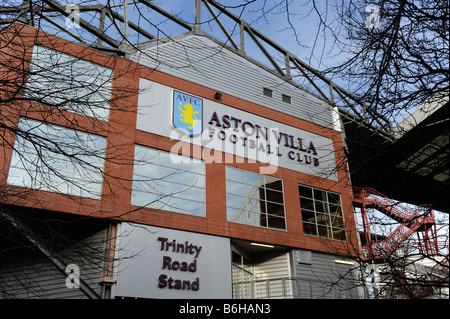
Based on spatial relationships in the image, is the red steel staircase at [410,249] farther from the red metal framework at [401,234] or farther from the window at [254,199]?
the window at [254,199]

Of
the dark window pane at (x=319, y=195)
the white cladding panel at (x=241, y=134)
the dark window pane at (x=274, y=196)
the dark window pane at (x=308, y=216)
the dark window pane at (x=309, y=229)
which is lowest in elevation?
the dark window pane at (x=309, y=229)

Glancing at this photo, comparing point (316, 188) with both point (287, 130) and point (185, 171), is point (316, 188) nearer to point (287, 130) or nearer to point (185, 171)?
point (287, 130)

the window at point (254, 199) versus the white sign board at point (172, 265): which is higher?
the window at point (254, 199)

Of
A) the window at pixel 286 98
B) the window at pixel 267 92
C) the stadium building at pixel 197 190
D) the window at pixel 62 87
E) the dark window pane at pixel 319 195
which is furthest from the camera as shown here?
the window at pixel 286 98

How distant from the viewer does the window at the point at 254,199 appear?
1952 cm

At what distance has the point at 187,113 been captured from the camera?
19812 millimetres

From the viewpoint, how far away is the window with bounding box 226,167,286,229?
19.5 metres

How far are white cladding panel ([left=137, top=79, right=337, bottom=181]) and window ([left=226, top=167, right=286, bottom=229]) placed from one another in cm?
84

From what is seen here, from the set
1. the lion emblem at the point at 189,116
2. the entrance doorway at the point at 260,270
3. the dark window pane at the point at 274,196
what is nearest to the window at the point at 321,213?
the dark window pane at the point at 274,196

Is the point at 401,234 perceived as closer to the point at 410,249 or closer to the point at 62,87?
the point at 410,249

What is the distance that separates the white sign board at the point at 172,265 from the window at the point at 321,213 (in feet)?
17.3

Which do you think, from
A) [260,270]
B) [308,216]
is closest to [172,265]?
[260,270]

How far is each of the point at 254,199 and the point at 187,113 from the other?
4995 mm
